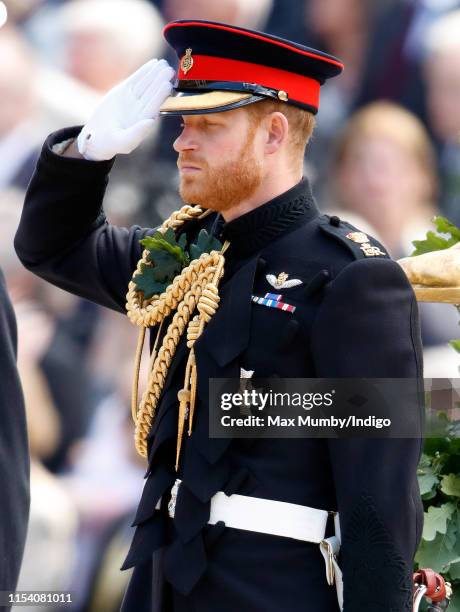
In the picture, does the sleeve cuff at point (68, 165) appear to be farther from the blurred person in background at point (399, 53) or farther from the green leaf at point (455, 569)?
the blurred person in background at point (399, 53)

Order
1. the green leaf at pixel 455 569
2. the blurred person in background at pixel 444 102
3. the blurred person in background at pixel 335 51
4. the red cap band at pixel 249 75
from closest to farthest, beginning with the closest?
the red cap band at pixel 249 75 → the green leaf at pixel 455 569 → the blurred person in background at pixel 335 51 → the blurred person in background at pixel 444 102

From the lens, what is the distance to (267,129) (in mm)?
2395

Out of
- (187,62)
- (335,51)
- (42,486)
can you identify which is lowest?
(42,486)

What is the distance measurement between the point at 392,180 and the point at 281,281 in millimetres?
2369

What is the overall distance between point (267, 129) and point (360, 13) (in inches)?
89.8

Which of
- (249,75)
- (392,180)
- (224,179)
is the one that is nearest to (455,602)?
(224,179)

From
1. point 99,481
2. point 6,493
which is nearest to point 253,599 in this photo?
point 6,493

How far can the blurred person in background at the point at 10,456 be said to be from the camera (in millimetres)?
2500

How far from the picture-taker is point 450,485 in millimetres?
2859

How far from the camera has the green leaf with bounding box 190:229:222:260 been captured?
244 cm

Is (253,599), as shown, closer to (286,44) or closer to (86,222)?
(86,222)

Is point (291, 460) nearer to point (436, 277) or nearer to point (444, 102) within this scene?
point (436, 277)

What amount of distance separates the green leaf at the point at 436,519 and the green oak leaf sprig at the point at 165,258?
32.8 inches

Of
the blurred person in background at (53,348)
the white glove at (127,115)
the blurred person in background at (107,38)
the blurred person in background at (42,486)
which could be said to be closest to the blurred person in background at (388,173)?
the blurred person in background at (107,38)
